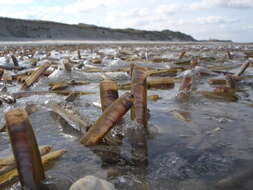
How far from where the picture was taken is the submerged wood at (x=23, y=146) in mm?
1390

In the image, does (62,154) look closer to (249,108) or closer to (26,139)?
(26,139)

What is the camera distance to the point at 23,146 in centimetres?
140

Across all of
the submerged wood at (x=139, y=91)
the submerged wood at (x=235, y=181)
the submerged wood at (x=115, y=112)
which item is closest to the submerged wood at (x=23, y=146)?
the submerged wood at (x=115, y=112)

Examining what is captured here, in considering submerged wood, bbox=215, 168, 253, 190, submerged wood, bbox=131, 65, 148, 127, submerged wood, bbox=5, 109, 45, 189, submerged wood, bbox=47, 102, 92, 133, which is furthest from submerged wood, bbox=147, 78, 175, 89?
submerged wood, bbox=5, 109, 45, 189

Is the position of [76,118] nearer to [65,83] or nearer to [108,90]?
[108,90]

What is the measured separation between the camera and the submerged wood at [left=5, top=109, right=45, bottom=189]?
139cm

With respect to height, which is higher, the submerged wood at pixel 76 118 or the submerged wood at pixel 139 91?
the submerged wood at pixel 139 91

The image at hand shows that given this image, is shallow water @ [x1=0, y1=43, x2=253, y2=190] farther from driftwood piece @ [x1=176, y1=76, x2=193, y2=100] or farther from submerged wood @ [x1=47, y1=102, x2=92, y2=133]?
driftwood piece @ [x1=176, y1=76, x2=193, y2=100]

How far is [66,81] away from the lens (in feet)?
18.8

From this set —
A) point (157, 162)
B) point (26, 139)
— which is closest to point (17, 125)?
point (26, 139)

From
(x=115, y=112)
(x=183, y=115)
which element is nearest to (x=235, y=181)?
(x=115, y=112)

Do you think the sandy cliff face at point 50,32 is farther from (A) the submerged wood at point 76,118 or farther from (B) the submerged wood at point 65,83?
(A) the submerged wood at point 76,118

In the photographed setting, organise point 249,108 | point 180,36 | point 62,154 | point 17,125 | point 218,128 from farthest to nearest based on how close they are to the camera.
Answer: point 180,36 → point 249,108 → point 218,128 → point 62,154 → point 17,125

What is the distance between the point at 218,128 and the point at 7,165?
1.90 meters
